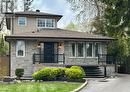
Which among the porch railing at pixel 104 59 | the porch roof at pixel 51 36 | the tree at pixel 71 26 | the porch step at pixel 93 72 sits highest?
the tree at pixel 71 26

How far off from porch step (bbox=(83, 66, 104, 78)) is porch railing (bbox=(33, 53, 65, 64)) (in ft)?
8.55

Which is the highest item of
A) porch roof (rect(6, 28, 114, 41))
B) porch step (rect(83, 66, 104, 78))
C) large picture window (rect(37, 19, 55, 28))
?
large picture window (rect(37, 19, 55, 28))

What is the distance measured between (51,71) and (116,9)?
17.1m

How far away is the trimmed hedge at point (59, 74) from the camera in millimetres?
30000

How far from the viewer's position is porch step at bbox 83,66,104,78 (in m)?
35.9

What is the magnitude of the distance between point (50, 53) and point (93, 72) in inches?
202

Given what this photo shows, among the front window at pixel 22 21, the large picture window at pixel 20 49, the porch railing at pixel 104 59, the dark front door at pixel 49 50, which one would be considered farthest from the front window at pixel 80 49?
the front window at pixel 22 21

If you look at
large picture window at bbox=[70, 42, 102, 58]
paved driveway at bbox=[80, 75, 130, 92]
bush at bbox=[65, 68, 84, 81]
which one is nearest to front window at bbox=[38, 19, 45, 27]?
large picture window at bbox=[70, 42, 102, 58]

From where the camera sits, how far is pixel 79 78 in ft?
97.9

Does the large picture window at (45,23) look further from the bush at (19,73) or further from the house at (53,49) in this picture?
the bush at (19,73)

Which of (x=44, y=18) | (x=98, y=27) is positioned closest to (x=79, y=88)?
(x=44, y=18)

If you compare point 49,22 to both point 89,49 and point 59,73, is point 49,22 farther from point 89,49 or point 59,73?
point 59,73

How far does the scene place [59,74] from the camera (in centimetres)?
3103

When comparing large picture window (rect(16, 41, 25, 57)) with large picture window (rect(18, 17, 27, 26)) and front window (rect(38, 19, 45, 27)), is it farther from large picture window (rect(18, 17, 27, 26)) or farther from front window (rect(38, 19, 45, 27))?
front window (rect(38, 19, 45, 27))
